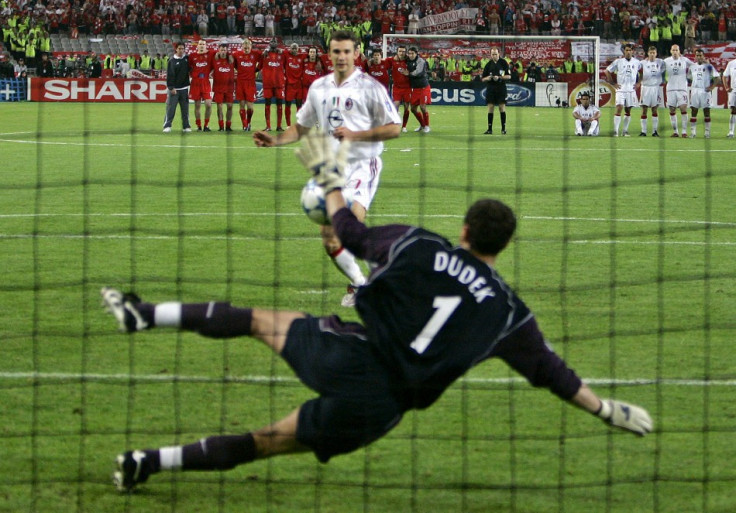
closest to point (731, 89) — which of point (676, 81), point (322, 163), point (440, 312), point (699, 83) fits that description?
point (699, 83)

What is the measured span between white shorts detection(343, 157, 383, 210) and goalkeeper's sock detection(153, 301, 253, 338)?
4.08 meters

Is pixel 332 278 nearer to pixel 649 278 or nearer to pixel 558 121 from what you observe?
pixel 649 278

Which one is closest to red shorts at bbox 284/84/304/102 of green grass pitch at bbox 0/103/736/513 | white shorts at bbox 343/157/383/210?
green grass pitch at bbox 0/103/736/513

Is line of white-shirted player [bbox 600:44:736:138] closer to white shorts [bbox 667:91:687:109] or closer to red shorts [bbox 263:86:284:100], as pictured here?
white shorts [bbox 667:91:687:109]

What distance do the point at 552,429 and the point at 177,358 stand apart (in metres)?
2.74

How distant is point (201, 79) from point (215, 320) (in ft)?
75.8

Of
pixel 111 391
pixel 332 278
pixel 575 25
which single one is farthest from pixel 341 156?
pixel 575 25

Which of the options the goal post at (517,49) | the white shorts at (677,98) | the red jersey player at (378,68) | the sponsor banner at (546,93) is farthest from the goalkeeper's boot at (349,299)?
the goal post at (517,49)

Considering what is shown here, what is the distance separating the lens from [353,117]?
30.8 ft

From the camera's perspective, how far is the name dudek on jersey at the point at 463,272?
4.59 metres

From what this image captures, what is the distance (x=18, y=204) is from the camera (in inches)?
584

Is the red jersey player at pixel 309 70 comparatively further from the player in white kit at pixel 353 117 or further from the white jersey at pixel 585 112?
the player in white kit at pixel 353 117

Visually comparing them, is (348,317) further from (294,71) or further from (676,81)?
(676,81)

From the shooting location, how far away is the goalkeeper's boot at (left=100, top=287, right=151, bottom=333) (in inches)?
184
